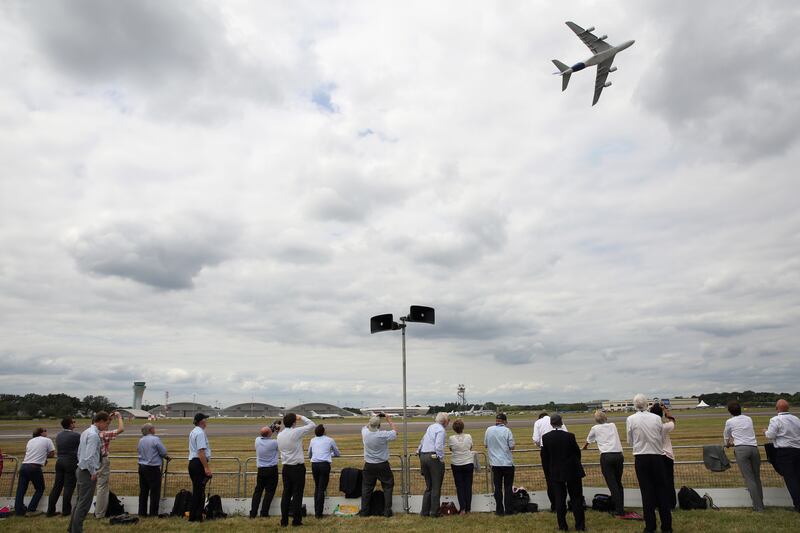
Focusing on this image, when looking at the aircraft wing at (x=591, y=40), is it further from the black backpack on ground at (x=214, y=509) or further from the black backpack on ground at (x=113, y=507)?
the black backpack on ground at (x=113, y=507)

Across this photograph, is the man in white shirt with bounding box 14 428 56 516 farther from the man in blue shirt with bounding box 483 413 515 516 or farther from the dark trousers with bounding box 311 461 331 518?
the man in blue shirt with bounding box 483 413 515 516

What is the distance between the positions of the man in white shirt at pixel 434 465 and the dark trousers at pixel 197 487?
12.3 ft

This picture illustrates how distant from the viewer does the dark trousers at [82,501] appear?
26.2ft

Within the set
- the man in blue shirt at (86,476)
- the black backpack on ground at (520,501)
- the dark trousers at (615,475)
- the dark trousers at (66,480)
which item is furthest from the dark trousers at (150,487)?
the dark trousers at (615,475)

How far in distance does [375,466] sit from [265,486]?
6.44ft

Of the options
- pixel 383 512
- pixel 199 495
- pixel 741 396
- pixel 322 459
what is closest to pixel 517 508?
pixel 383 512

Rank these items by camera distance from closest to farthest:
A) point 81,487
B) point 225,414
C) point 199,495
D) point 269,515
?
point 81,487 → point 199,495 → point 269,515 → point 225,414

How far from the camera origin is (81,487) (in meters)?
8.19

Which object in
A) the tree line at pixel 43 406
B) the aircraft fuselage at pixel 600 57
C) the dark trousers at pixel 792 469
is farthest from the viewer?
the tree line at pixel 43 406

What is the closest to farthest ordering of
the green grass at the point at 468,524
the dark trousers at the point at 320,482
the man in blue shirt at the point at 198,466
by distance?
1. the green grass at the point at 468,524
2. the man in blue shirt at the point at 198,466
3. the dark trousers at the point at 320,482

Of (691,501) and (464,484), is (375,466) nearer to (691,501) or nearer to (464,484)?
(464,484)

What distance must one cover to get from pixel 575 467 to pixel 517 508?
1.88 m

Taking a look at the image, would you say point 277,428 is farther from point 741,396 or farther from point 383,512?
point 741,396

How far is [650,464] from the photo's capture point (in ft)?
25.6
